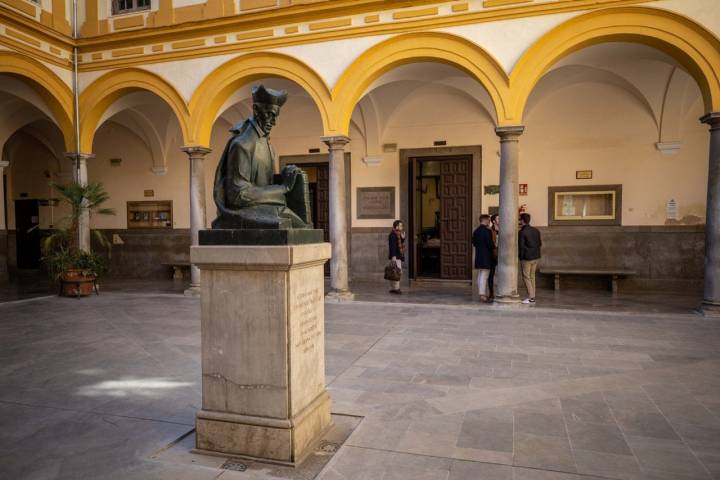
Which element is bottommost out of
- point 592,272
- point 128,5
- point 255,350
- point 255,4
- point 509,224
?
point 592,272

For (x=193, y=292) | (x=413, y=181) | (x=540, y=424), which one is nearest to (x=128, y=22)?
(x=193, y=292)

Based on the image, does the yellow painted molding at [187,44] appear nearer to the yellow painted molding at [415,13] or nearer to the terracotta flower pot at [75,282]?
→ the yellow painted molding at [415,13]

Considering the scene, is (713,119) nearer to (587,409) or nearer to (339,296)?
(587,409)

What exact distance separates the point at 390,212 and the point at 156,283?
6.26 meters

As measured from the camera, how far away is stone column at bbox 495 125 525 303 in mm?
7926

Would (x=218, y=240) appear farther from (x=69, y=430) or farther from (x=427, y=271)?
(x=427, y=271)

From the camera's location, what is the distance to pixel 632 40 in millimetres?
7441

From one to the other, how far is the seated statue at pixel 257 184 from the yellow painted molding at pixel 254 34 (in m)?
6.52

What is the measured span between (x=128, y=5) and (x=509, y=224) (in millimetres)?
9302

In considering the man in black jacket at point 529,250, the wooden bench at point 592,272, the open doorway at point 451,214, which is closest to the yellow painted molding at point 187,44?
the open doorway at point 451,214

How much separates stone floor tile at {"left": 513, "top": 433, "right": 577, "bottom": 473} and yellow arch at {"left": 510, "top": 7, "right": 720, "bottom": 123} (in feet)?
19.2

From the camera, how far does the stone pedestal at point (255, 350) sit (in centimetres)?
282

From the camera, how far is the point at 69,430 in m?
3.34

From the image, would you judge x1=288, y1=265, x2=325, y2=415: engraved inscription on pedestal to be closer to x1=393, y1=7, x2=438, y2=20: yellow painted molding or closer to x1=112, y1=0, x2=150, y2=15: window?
x1=393, y1=7, x2=438, y2=20: yellow painted molding
